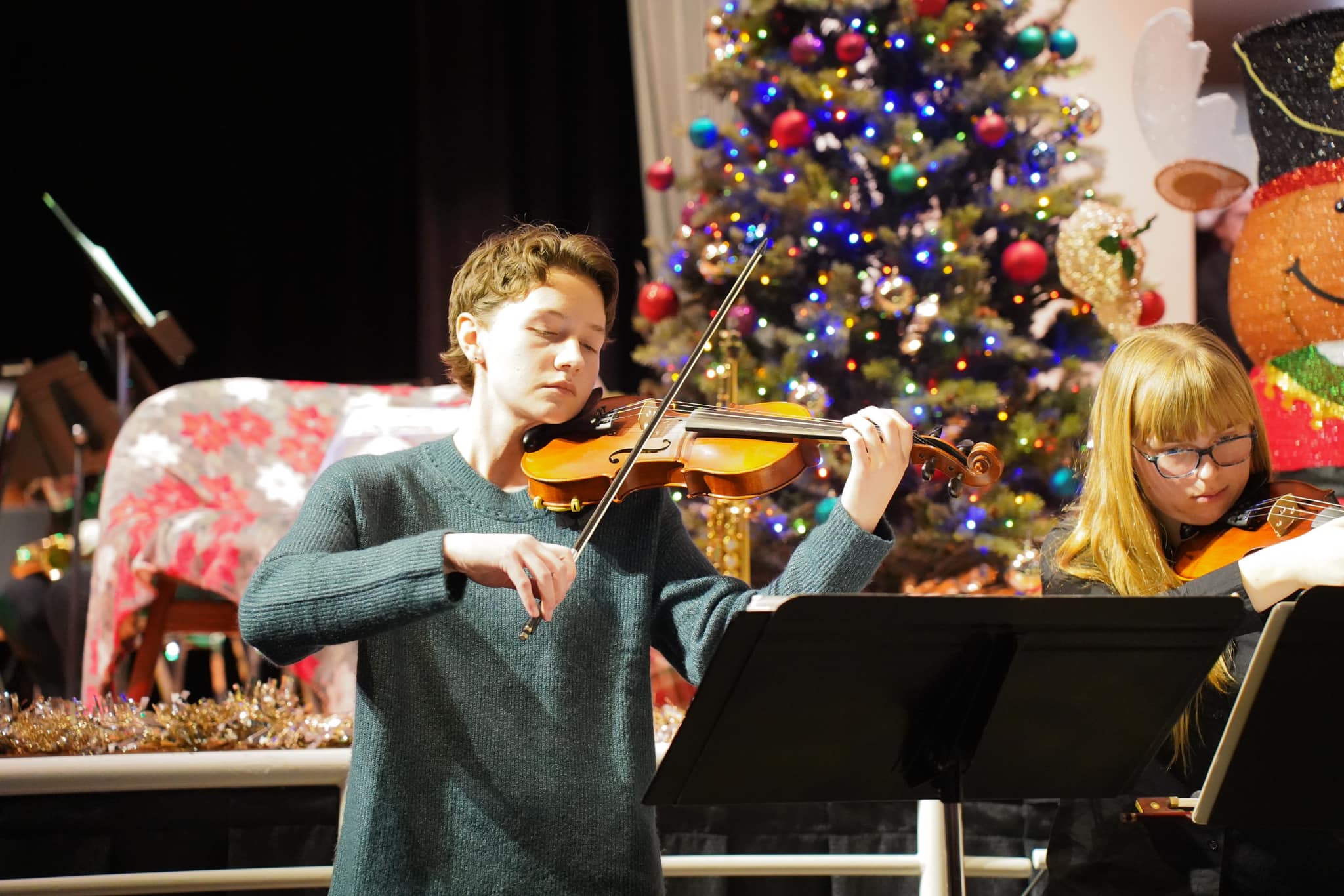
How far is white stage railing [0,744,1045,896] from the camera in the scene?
1685mm

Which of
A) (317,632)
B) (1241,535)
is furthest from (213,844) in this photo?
(1241,535)

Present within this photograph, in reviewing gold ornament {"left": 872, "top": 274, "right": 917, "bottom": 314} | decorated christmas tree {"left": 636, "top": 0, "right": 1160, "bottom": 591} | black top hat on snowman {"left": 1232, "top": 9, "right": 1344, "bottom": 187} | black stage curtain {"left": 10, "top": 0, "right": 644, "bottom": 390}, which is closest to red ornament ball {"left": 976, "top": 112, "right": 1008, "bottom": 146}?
decorated christmas tree {"left": 636, "top": 0, "right": 1160, "bottom": 591}

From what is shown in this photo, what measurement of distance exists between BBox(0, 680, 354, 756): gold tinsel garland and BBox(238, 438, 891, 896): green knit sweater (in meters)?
0.67

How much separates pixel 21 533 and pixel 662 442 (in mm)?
3150

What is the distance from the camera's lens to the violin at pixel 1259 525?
139cm

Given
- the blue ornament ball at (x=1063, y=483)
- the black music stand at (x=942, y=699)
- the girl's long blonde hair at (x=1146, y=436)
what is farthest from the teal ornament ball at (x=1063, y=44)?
the black music stand at (x=942, y=699)

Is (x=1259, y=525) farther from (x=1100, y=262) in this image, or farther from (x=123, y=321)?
(x=123, y=321)

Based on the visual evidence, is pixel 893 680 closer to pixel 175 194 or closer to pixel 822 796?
pixel 822 796

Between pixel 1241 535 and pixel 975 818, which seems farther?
pixel 975 818

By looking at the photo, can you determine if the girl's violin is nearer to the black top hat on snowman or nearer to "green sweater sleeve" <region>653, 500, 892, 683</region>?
"green sweater sleeve" <region>653, 500, 892, 683</region>

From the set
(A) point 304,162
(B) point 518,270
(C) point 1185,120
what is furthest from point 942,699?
(A) point 304,162

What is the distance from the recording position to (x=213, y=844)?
1809 mm

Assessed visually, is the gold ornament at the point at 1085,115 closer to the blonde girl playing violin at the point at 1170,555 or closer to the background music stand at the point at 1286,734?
the blonde girl playing violin at the point at 1170,555

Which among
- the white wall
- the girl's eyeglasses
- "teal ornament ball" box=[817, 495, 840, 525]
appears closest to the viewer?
the girl's eyeglasses
